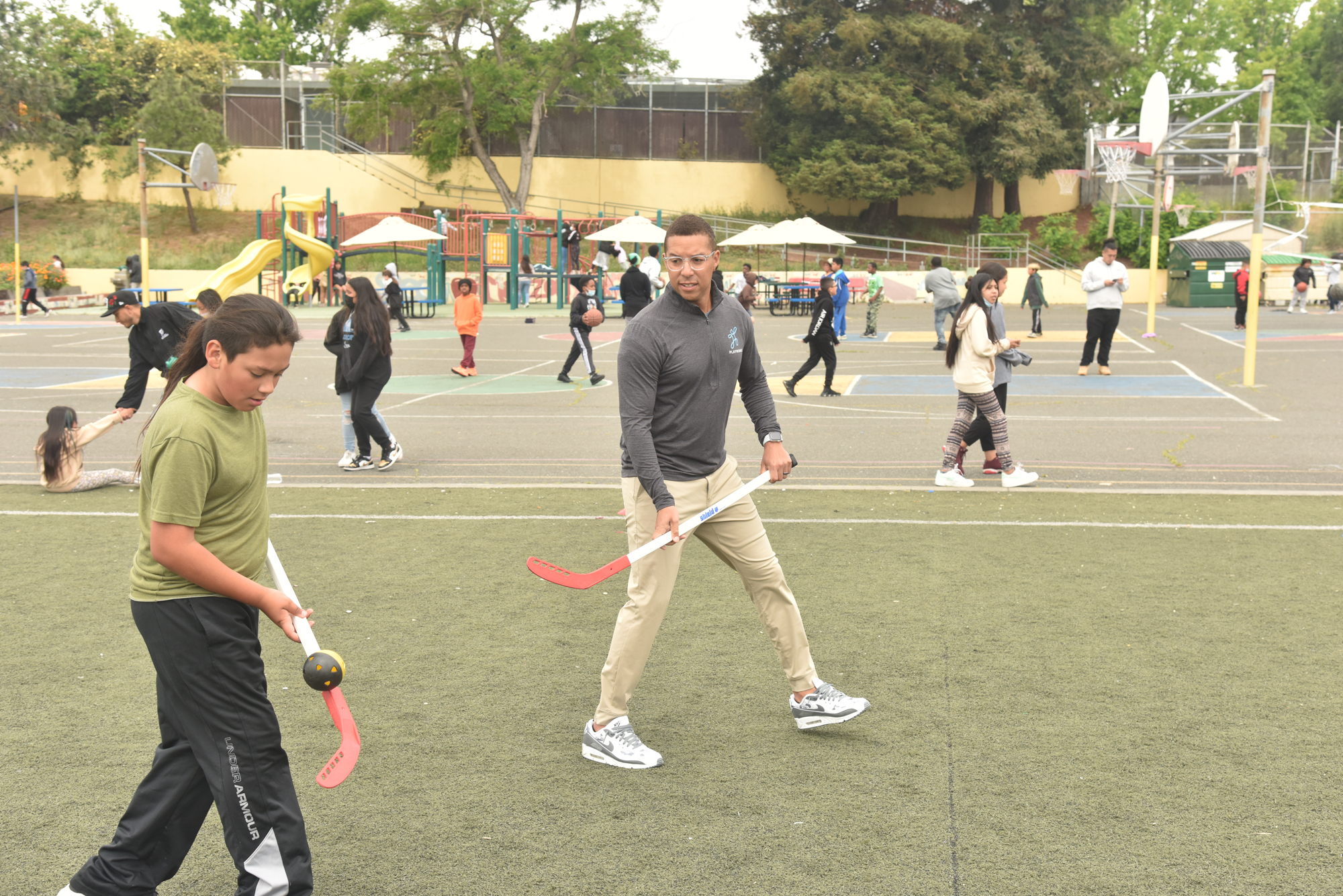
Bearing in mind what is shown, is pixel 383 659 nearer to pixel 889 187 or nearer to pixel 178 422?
pixel 178 422

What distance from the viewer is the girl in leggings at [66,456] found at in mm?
9500

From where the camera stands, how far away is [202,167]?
2658 centimetres

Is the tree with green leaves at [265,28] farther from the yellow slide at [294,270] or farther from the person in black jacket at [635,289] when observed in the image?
the person in black jacket at [635,289]

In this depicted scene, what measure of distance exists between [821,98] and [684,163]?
7.18 meters

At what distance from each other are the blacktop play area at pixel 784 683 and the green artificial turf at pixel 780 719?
0.02 metres

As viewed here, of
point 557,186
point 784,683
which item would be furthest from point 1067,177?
point 784,683

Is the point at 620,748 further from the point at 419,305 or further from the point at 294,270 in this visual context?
the point at 294,270

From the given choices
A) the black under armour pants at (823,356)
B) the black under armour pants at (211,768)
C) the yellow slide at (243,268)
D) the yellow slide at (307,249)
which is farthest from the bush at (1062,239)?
the black under armour pants at (211,768)

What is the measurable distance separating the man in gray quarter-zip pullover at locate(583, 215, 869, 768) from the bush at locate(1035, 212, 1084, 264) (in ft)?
145

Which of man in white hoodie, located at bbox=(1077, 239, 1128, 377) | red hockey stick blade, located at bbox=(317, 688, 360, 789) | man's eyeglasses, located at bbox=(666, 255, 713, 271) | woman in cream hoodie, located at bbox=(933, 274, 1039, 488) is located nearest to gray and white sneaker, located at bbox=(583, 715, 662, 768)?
red hockey stick blade, located at bbox=(317, 688, 360, 789)

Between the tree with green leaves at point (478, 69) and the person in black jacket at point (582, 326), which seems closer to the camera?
the person in black jacket at point (582, 326)

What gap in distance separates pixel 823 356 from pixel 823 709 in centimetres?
1086

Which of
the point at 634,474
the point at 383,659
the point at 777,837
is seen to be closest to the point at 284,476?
the point at 383,659

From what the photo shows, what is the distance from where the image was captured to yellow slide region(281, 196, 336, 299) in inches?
1331
